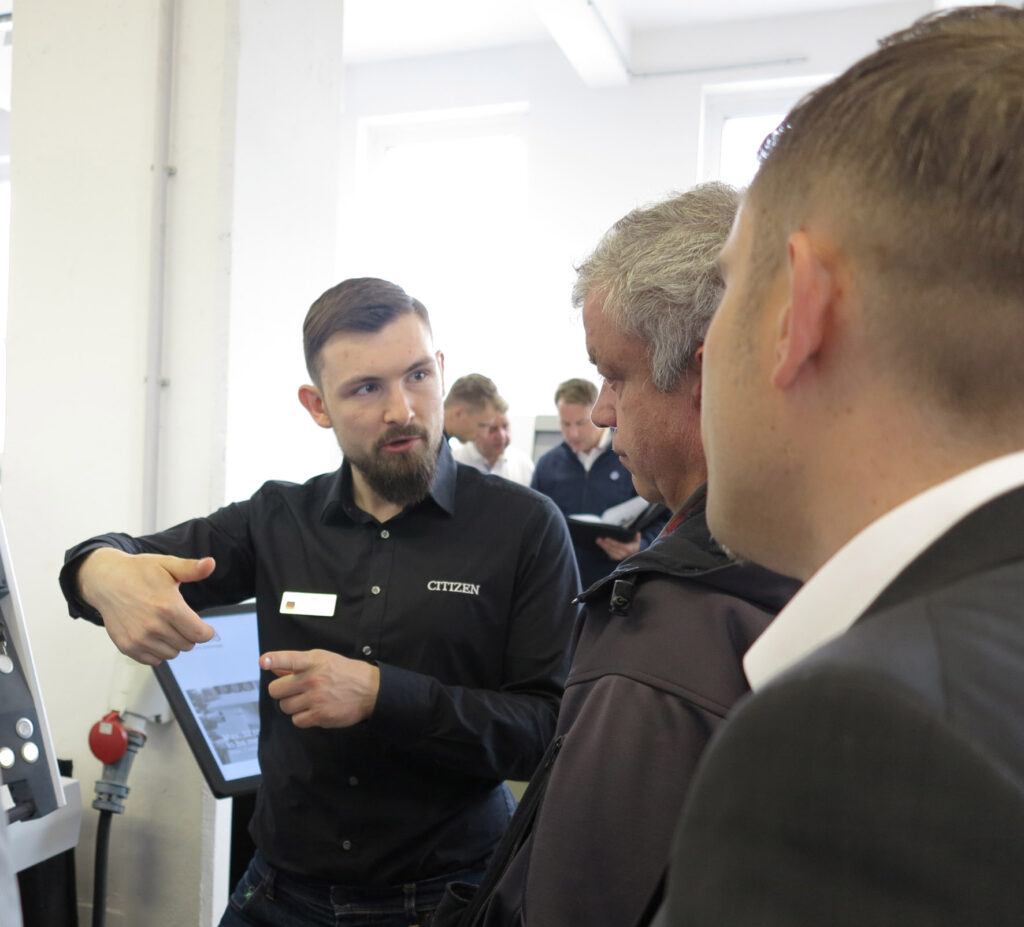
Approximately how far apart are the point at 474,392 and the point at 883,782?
4626 mm

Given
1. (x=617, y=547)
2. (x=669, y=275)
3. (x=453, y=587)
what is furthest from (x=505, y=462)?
(x=669, y=275)

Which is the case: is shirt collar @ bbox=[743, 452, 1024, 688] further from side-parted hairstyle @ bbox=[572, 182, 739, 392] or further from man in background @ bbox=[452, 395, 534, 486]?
man in background @ bbox=[452, 395, 534, 486]

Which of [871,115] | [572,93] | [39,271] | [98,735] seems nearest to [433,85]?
[572,93]

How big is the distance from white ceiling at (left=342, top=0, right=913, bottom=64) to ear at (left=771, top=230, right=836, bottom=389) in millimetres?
5381

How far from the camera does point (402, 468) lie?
4.93 feet

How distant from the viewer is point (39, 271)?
2.27 metres

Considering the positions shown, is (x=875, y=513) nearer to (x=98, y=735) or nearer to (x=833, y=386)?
(x=833, y=386)

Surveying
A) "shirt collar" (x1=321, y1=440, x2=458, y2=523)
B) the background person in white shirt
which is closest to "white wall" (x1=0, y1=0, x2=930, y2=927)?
"shirt collar" (x1=321, y1=440, x2=458, y2=523)

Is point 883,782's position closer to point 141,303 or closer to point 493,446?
point 141,303

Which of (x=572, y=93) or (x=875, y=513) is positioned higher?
(x=572, y=93)

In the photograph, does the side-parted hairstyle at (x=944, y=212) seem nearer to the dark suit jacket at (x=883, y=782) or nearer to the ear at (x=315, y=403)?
the dark suit jacket at (x=883, y=782)

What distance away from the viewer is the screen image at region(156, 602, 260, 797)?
167 centimetres

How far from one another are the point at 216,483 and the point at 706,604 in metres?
1.62

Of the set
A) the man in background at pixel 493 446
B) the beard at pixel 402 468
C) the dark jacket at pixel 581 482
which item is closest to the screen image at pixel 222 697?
the beard at pixel 402 468
